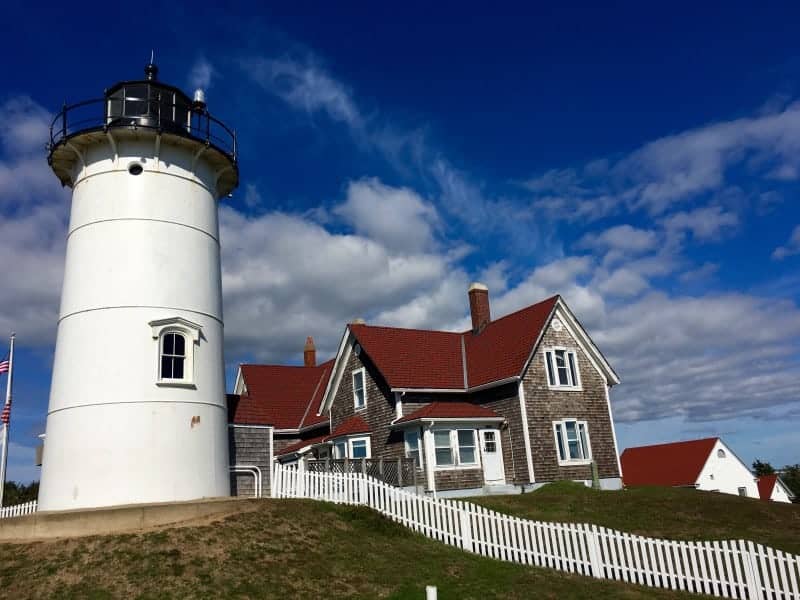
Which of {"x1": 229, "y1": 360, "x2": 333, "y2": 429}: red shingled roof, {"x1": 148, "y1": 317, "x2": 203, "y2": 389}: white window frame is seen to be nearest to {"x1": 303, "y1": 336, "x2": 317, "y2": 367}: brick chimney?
{"x1": 229, "y1": 360, "x2": 333, "y2": 429}: red shingled roof

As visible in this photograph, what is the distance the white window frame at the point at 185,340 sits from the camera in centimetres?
1711

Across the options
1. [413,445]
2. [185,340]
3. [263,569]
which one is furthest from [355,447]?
[263,569]

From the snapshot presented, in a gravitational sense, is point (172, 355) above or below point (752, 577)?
above

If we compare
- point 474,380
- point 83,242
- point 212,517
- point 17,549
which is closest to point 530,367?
point 474,380

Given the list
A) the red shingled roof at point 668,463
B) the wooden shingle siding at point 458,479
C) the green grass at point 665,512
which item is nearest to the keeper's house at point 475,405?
the wooden shingle siding at point 458,479

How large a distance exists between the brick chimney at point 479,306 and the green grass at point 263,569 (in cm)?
1643

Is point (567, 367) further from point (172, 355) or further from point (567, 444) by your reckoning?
point (172, 355)

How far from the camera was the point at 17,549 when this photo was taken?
1316 cm

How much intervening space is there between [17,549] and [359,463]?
11374mm

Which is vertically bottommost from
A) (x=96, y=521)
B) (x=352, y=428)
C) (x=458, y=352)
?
(x=96, y=521)

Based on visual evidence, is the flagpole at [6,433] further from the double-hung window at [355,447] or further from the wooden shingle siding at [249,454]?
the double-hung window at [355,447]

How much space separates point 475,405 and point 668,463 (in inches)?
871

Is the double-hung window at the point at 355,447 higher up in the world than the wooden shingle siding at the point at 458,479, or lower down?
higher up

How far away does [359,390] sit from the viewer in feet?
92.9
